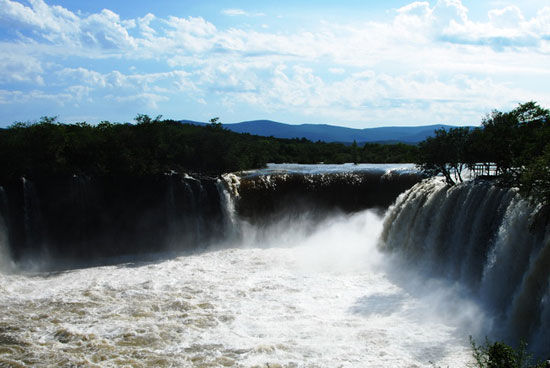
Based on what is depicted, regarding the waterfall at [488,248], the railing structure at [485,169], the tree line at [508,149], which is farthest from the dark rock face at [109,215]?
the railing structure at [485,169]

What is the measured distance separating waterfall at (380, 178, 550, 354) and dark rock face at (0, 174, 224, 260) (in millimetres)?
10295

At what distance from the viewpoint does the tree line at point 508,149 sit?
12945 mm

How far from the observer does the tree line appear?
12.9 meters

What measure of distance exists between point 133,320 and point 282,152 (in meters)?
33.3

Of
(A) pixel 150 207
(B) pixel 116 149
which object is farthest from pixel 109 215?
(B) pixel 116 149

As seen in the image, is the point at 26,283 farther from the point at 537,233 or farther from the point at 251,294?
the point at 537,233

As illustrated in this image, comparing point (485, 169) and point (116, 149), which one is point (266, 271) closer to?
point (116, 149)

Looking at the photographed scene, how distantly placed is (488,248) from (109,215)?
707 inches

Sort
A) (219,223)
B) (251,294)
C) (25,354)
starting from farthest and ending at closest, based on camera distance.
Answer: (219,223) < (251,294) < (25,354)

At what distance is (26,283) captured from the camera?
1880cm

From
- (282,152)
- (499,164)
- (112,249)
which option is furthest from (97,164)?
(282,152)

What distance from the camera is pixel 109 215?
24.1 metres

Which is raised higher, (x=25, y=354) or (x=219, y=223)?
(x=219, y=223)

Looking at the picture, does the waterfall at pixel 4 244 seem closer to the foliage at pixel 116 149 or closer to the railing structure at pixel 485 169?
the foliage at pixel 116 149
